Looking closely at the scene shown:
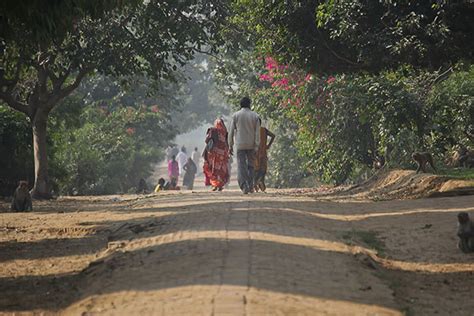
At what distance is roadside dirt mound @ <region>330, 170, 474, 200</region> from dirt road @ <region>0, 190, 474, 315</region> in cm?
104

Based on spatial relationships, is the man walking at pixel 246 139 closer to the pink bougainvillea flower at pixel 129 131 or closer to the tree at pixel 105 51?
the tree at pixel 105 51

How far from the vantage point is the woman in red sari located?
2041cm

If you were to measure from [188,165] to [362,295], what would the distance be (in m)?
26.8

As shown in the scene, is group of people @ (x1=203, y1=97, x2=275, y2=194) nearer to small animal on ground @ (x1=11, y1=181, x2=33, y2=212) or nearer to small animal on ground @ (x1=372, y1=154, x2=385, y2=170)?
small animal on ground @ (x1=11, y1=181, x2=33, y2=212)

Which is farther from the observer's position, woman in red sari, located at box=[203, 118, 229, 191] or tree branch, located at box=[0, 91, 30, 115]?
woman in red sari, located at box=[203, 118, 229, 191]

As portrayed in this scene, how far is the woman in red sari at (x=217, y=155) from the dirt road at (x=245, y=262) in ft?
22.5

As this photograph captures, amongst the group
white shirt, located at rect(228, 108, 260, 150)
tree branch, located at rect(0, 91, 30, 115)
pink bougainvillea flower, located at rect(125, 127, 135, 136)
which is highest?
pink bougainvillea flower, located at rect(125, 127, 135, 136)

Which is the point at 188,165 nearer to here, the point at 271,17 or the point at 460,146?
the point at 460,146

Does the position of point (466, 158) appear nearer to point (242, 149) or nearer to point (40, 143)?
point (242, 149)

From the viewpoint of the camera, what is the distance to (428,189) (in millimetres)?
15805

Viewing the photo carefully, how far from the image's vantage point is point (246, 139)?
17.5 meters

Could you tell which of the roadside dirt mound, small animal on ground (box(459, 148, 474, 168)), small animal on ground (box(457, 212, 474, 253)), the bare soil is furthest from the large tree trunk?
small animal on ground (box(457, 212, 474, 253))

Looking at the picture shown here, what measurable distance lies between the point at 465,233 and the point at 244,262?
9.32 ft

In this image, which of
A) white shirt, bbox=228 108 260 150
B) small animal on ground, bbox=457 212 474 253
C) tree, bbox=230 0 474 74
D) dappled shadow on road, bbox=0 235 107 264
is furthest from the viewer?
white shirt, bbox=228 108 260 150
